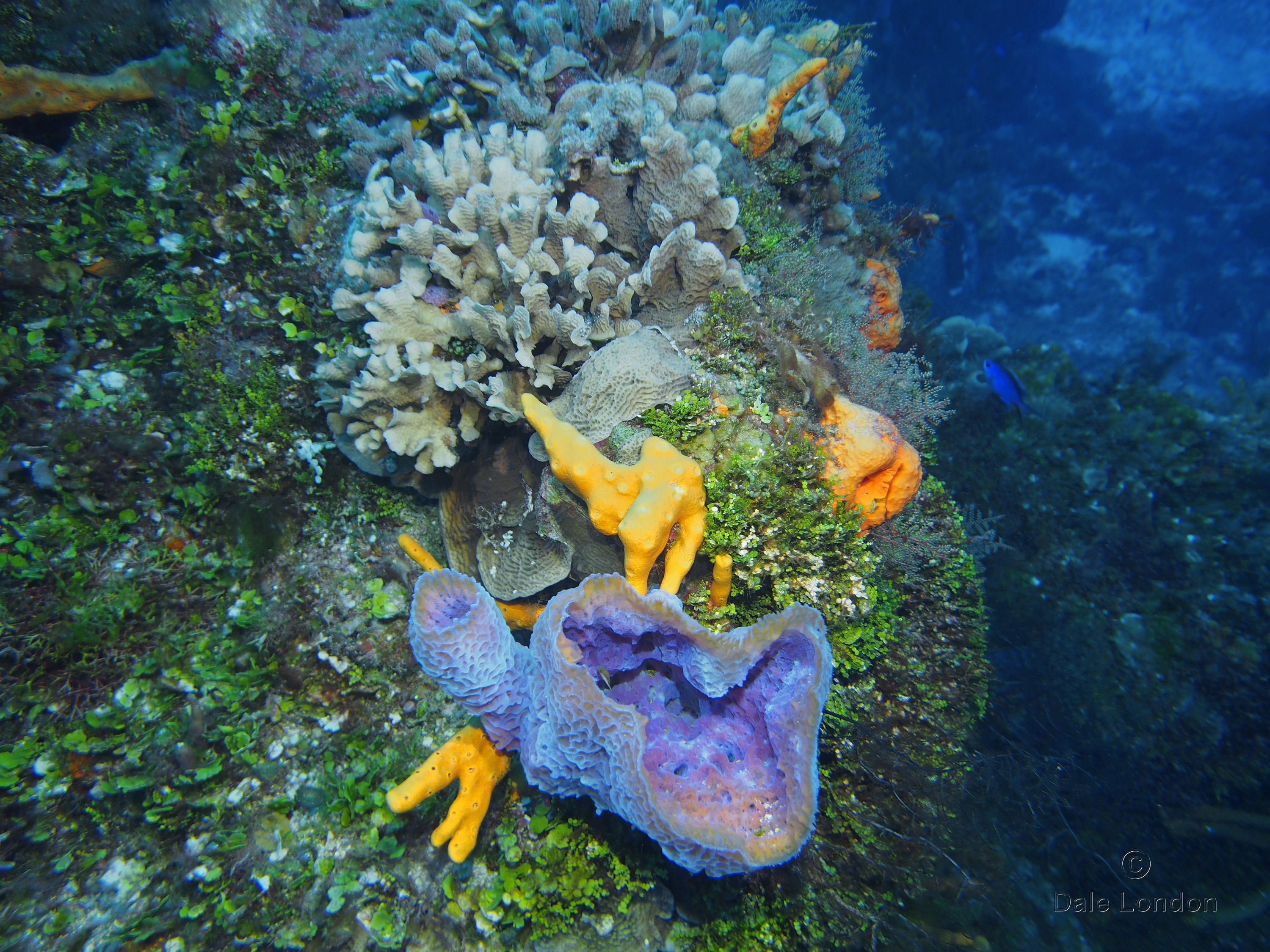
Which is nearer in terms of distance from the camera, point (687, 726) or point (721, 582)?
point (687, 726)

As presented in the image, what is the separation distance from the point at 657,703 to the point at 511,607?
127 cm

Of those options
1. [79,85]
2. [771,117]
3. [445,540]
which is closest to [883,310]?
[771,117]

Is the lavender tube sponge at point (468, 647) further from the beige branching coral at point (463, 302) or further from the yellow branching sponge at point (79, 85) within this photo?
the yellow branching sponge at point (79, 85)

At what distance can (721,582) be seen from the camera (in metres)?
2.72

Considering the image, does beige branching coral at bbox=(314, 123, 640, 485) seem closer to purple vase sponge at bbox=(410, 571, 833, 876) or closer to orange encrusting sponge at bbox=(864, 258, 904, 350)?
purple vase sponge at bbox=(410, 571, 833, 876)

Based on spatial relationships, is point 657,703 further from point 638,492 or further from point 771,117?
point 771,117

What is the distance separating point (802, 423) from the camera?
9.71ft

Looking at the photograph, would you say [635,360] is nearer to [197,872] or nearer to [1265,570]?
[197,872]

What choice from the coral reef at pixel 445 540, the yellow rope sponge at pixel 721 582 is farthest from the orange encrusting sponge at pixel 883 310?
the yellow rope sponge at pixel 721 582

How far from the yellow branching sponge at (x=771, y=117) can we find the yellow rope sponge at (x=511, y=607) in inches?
162

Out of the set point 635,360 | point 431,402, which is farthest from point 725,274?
point 431,402

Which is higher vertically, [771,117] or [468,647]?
[771,117]

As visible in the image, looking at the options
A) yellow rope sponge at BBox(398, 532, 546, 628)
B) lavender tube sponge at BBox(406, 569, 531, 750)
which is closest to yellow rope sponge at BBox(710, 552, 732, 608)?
lavender tube sponge at BBox(406, 569, 531, 750)

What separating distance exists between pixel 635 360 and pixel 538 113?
106 inches
